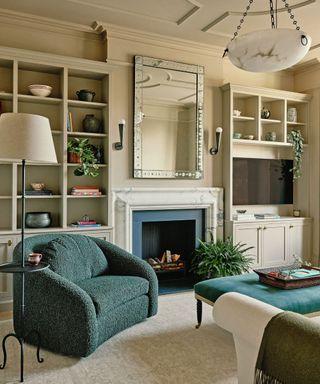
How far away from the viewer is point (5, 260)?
12.4 feet

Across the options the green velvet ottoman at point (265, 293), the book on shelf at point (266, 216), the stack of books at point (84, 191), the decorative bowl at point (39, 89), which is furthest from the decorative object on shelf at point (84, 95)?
the book on shelf at point (266, 216)

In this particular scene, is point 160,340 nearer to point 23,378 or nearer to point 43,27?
point 23,378

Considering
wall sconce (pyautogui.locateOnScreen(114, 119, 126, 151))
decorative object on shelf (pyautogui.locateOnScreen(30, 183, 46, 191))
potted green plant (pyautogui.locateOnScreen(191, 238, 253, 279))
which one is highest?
wall sconce (pyautogui.locateOnScreen(114, 119, 126, 151))

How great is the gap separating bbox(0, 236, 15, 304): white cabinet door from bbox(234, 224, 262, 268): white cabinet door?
275cm

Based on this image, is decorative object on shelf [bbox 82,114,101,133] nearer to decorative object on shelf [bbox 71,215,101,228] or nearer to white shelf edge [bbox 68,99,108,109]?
white shelf edge [bbox 68,99,108,109]

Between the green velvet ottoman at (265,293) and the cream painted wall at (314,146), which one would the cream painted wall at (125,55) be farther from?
the green velvet ottoman at (265,293)

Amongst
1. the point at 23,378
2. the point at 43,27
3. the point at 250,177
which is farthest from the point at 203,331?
the point at 43,27

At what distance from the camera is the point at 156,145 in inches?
187

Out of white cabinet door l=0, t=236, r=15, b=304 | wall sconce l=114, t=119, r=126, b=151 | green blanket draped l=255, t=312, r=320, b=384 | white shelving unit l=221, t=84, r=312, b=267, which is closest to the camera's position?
green blanket draped l=255, t=312, r=320, b=384

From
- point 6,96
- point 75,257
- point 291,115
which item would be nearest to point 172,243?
point 75,257

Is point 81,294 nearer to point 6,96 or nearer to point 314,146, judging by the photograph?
point 6,96

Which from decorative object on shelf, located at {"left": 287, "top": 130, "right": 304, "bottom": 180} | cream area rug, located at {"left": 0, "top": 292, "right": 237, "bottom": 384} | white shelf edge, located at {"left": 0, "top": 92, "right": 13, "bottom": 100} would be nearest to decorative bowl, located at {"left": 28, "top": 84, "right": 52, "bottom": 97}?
white shelf edge, located at {"left": 0, "top": 92, "right": 13, "bottom": 100}

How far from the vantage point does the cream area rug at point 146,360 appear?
254 centimetres

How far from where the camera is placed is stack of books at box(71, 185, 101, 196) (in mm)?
4224
